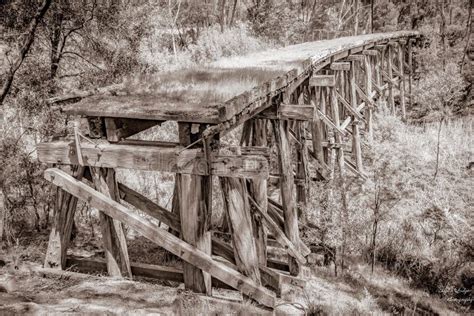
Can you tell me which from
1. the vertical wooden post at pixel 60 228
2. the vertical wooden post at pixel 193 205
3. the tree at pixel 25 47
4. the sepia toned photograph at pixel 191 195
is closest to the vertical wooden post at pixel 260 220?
the sepia toned photograph at pixel 191 195

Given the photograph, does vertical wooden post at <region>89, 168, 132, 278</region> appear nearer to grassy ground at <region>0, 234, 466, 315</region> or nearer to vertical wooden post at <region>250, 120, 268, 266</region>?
grassy ground at <region>0, 234, 466, 315</region>

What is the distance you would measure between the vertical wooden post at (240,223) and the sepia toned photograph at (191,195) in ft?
0.05

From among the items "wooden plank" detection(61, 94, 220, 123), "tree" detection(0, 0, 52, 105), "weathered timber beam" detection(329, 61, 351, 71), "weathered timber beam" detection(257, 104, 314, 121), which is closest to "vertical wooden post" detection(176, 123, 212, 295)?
"wooden plank" detection(61, 94, 220, 123)

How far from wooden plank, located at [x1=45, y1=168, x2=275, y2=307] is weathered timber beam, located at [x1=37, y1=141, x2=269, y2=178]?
0.87 feet

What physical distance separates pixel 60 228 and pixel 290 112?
245 cm

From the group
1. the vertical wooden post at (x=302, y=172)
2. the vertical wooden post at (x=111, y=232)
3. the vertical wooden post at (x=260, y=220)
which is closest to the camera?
the vertical wooden post at (x=111, y=232)

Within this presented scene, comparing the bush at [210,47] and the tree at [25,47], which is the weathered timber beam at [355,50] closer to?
the bush at [210,47]

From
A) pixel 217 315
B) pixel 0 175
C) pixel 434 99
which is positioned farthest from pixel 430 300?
pixel 434 99

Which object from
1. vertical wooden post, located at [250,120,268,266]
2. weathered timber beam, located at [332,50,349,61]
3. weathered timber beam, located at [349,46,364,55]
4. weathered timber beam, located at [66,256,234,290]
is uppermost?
weathered timber beam, located at [349,46,364,55]

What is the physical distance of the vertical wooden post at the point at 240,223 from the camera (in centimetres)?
334

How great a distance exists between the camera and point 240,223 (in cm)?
337

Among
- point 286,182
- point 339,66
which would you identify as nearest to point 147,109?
point 286,182

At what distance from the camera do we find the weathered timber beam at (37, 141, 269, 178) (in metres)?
3.17

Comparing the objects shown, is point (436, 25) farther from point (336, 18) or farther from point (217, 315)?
point (217, 315)
